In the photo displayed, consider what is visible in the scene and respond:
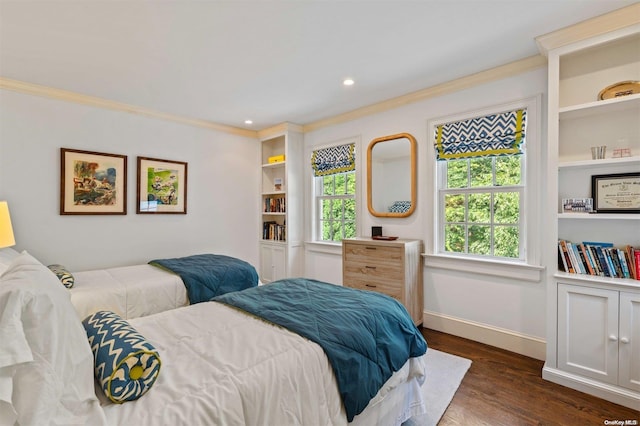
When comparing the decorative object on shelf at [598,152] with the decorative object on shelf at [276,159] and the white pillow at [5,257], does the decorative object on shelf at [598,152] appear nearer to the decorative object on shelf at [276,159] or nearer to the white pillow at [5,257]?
the decorative object on shelf at [276,159]

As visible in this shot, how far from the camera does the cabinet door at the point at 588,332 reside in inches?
80.7

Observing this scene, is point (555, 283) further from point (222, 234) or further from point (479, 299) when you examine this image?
point (222, 234)

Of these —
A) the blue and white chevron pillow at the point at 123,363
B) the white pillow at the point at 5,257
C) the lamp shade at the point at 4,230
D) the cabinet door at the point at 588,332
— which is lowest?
the cabinet door at the point at 588,332

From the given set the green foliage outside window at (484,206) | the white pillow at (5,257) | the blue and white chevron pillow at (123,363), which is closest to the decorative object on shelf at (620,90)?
the green foliage outside window at (484,206)

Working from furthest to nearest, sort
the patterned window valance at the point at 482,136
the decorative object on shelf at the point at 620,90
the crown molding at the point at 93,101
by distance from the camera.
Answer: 1. the crown molding at the point at 93,101
2. the patterned window valance at the point at 482,136
3. the decorative object on shelf at the point at 620,90

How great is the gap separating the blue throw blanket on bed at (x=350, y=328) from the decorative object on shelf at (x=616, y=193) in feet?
5.68

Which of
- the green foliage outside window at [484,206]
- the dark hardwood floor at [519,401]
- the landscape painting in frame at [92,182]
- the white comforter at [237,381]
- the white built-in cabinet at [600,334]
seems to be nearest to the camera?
the white comforter at [237,381]

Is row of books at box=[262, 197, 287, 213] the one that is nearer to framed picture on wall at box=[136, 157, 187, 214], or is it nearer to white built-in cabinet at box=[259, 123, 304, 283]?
white built-in cabinet at box=[259, 123, 304, 283]

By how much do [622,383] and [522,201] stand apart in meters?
1.46

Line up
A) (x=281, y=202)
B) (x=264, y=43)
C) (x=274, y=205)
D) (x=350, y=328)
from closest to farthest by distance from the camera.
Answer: (x=350, y=328) < (x=264, y=43) < (x=281, y=202) < (x=274, y=205)

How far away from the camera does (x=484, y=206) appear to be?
3055mm

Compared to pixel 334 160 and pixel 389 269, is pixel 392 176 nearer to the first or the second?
pixel 334 160

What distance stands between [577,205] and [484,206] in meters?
0.82

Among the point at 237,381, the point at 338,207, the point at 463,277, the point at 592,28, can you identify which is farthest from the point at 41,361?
the point at 338,207
